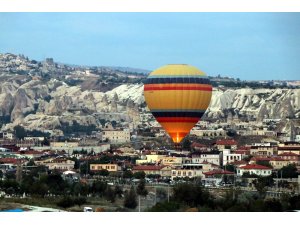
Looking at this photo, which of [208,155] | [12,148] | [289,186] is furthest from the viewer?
[12,148]

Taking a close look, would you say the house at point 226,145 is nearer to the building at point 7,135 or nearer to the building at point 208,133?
the building at point 208,133

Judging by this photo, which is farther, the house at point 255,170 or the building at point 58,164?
the building at point 58,164

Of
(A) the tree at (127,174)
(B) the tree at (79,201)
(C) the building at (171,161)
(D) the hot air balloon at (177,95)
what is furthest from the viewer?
(C) the building at (171,161)

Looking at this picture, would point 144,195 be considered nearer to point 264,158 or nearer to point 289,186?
point 289,186

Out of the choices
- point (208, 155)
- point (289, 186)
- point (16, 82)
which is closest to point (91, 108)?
point (16, 82)

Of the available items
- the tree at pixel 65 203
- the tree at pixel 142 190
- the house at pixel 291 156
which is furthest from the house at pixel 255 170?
the tree at pixel 65 203

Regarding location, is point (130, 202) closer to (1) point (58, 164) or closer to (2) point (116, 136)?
(1) point (58, 164)
